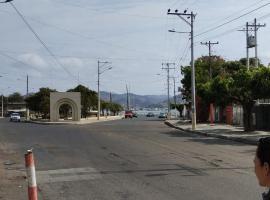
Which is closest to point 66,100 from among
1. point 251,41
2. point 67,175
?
point 251,41

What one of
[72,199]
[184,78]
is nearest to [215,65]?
[184,78]

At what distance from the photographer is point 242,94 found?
130ft

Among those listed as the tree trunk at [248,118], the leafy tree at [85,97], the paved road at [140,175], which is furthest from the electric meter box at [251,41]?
the leafy tree at [85,97]

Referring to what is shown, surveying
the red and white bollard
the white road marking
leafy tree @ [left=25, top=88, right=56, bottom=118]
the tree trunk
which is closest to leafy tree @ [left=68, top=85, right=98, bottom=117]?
leafy tree @ [left=25, top=88, right=56, bottom=118]

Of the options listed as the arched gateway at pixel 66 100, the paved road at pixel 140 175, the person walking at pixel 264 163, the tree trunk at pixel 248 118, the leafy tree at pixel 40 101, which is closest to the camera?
the person walking at pixel 264 163

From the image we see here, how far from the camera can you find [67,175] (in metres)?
15.6

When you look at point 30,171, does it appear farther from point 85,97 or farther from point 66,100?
point 85,97

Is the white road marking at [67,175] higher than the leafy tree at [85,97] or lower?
lower

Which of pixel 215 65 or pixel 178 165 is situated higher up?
pixel 215 65

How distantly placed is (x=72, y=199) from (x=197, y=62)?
229 feet

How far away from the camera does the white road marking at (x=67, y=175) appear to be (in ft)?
48.5

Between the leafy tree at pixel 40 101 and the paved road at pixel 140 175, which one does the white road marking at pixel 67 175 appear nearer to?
the paved road at pixel 140 175

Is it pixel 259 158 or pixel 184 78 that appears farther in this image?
pixel 184 78

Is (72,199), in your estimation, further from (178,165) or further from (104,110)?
(104,110)
